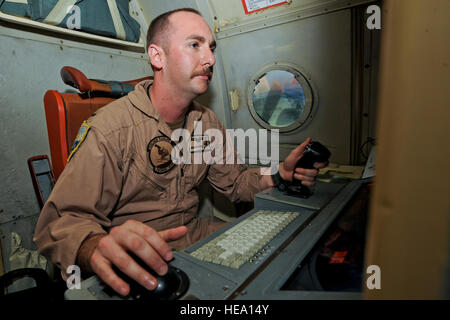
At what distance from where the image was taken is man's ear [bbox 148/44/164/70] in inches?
58.1

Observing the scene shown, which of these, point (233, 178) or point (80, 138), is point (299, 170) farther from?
point (80, 138)

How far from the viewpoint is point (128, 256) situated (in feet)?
1.99

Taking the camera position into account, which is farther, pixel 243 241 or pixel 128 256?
pixel 243 241

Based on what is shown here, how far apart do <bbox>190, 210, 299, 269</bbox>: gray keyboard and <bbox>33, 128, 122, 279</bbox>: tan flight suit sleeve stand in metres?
0.42

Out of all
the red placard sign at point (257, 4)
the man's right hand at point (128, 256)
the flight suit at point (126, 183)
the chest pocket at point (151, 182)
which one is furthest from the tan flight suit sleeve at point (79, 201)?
the red placard sign at point (257, 4)

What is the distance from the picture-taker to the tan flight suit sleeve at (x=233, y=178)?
161 cm

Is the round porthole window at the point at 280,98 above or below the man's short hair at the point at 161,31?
below

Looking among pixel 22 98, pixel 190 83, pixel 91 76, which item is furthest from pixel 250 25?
pixel 22 98

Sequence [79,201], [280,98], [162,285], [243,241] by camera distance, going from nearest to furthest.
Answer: [162,285] → [243,241] → [79,201] → [280,98]

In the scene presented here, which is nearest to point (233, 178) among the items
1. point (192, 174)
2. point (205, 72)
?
point (192, 174)

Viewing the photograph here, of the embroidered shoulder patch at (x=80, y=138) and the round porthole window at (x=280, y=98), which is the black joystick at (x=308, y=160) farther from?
the embroidered shoulder patch at (x=80, y=138)

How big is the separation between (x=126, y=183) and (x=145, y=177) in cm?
10

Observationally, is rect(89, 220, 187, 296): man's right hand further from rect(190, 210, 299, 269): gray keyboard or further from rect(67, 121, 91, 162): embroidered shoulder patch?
rect(67, 121, 91, 162): embroidered shoulder patch
